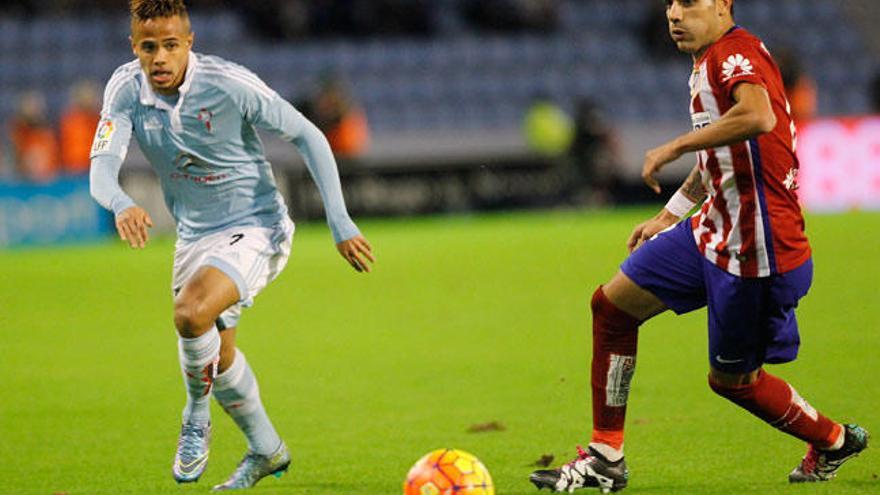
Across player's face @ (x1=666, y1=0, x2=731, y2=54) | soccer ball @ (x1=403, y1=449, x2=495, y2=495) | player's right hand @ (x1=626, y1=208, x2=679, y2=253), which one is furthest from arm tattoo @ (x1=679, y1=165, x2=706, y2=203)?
soccer ball @ (x1=403, y1=449, x2=495, y2=495)

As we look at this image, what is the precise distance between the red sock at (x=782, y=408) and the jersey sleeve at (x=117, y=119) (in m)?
2.61

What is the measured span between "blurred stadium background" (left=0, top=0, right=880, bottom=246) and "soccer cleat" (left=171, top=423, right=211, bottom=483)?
15391 mm

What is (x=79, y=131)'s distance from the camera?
2198 cm

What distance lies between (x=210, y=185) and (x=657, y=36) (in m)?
21.7

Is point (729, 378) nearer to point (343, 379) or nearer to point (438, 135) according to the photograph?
point (343, 379)

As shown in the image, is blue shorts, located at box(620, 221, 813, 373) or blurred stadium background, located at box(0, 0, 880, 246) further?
blurred stadium background, located at box(0, 0, 880, 246)

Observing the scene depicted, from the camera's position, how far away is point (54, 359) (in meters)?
10.0

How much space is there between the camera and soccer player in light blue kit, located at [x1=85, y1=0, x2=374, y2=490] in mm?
5930

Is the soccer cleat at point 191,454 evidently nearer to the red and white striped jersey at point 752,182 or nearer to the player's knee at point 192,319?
the player's knee at point 192,319

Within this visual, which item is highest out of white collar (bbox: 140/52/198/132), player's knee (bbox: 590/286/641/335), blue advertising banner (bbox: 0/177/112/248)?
white collar (bbox: 140/52/198/132)

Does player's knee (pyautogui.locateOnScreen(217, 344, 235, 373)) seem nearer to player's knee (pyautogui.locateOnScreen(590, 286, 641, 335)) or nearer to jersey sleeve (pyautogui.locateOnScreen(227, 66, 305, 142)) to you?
jersey sleeve (pyautogui.locateOnScreen(227, 66, 305, 142))

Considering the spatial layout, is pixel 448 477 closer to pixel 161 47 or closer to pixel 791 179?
pixel 791 179

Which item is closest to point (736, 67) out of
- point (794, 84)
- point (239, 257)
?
point (239, 257)

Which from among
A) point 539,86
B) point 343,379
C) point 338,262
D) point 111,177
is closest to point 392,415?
point 343,379
